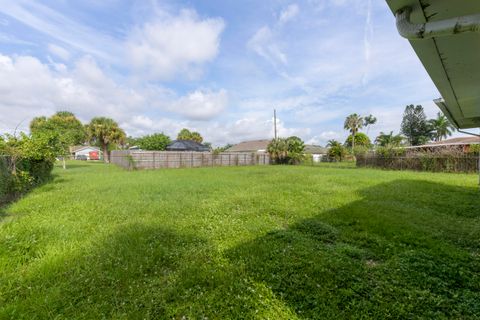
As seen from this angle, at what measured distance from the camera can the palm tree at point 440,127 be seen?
1393 inches

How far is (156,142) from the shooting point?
32062 mm

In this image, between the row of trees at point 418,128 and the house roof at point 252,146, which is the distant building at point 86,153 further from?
the row of trees at point 418,128

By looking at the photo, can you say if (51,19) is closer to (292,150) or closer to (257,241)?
(257,241)

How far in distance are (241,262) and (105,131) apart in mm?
29302

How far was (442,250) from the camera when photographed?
2982 millimetres

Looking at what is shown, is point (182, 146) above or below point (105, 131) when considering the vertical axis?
below

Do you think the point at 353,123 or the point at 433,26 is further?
the point at 353,123

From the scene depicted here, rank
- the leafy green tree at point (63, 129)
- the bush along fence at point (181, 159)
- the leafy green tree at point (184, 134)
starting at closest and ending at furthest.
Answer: the leafy green tree at point (63, 129)
the bush along fence at point (181, 159)
the leafy green tree at point (184, 134)

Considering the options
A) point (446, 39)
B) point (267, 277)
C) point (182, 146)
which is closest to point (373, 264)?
point (267, 277)

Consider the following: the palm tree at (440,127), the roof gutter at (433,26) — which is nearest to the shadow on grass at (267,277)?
the roof gutter at (433,26)

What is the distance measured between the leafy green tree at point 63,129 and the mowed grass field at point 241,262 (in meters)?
5.66

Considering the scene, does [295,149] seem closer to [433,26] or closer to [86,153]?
[433,26]

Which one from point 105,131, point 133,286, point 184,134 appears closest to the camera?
point 133,286

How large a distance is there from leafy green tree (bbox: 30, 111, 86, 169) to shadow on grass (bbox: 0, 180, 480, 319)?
24.1ft
